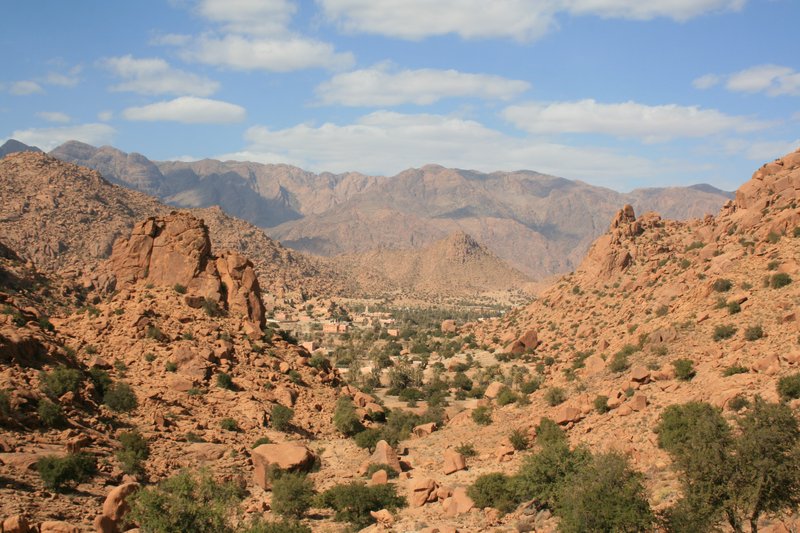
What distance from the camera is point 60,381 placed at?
2514cm

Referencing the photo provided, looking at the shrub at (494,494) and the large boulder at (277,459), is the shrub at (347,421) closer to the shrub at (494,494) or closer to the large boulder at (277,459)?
the large boulder at (277,459)

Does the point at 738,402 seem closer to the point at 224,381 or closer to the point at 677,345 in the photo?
the point at 677,345

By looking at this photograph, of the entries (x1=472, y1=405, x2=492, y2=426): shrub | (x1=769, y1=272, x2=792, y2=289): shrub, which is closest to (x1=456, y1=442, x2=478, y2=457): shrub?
(x1=472, y1=405, x2=492, y2=426): shrub

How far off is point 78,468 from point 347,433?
1305cm

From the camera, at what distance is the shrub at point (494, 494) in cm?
2203

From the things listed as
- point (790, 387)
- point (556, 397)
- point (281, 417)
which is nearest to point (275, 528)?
point (281, 417)

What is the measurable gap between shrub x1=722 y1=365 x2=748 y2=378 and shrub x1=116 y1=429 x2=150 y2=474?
20.7 m

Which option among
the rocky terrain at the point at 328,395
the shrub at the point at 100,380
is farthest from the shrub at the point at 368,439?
the shrub at the point at 100,380

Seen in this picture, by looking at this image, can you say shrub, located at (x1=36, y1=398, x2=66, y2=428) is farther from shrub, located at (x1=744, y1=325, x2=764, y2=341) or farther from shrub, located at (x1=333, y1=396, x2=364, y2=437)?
shrub, located at (x1=744, y1=325, x2=764, y2=341)

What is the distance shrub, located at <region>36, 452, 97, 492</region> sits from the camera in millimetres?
19891

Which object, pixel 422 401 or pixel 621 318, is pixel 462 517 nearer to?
pixel 422 401

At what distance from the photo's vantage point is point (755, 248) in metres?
36.4

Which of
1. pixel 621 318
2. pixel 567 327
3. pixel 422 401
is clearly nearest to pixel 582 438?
pixel 422 401

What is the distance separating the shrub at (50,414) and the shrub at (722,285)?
28883mm
